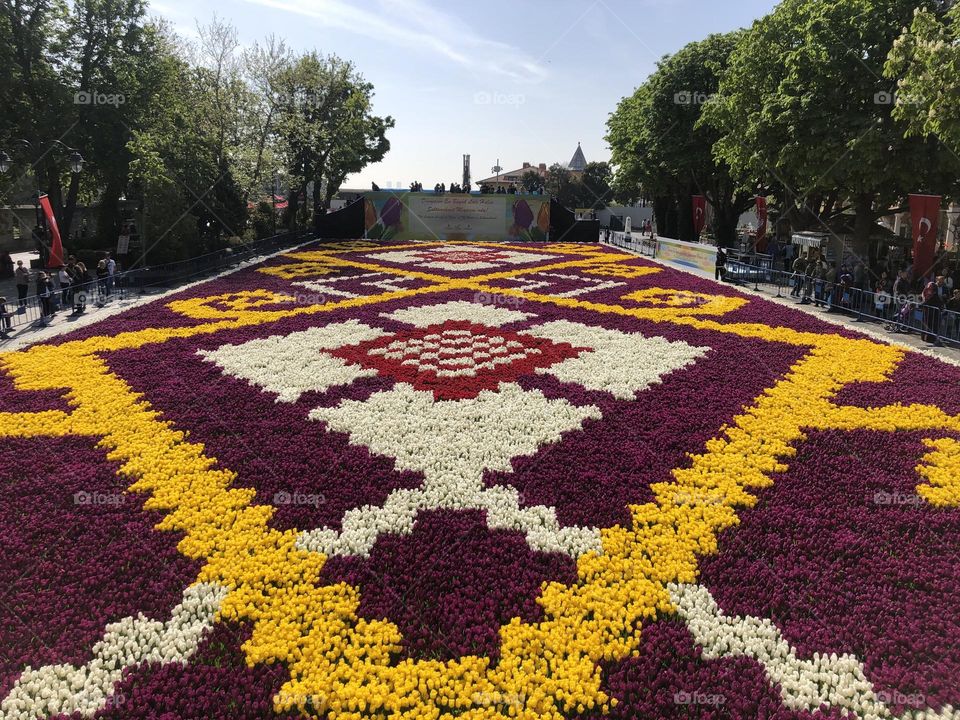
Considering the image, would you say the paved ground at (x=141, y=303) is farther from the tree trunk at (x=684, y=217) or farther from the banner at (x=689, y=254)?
the tree trunk at (x=684, y=217)

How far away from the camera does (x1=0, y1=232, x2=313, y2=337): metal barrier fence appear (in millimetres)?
17156

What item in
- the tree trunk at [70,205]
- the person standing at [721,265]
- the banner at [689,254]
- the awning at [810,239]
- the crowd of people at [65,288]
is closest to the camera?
the crowd of people at [65,288]

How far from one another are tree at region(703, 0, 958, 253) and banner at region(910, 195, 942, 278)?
277 cm

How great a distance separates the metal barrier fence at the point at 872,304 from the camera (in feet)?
47.7

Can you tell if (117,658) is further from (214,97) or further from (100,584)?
(214,97)

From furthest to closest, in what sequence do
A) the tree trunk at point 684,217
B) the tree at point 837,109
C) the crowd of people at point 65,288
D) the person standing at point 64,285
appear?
1. the tree trunk at point 684,217
2. the tree at point 837,109
3. the person standing at point 64,285
4. the crowd of people at point 65,288

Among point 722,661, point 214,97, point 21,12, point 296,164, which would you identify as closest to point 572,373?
point 722,661

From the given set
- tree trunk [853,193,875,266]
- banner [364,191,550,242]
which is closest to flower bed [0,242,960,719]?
tree trunk [853,193,875,266]

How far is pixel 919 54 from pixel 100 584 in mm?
18725

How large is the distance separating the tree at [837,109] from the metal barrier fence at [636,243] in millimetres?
10277

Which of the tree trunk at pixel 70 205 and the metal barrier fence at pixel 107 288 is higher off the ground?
the tree trunk at pixel 70 205

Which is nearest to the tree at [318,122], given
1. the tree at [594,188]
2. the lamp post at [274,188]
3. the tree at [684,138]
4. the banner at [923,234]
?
the lamp post at [274,188]

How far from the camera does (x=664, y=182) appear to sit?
3944 cm

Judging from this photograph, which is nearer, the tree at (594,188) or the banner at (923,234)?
the banner at (923,234)
